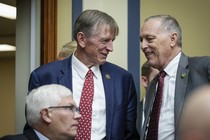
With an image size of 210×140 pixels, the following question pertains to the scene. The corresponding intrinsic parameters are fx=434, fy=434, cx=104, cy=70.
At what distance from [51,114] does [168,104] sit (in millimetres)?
598

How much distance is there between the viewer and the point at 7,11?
5469 mm

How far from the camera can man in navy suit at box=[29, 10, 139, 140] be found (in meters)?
2.33

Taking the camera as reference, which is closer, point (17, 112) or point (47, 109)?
point (47, 109)

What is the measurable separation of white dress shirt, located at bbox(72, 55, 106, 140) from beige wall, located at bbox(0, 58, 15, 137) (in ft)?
20.9

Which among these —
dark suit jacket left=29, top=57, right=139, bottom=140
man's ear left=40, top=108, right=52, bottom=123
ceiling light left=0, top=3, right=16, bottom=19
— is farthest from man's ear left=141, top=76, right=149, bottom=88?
ceiling light left=0, top=3, right=16, bottom=19

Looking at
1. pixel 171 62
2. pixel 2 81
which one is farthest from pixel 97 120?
pixel 2 81

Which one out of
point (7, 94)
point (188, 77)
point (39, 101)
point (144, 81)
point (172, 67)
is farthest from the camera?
point (7, 94)

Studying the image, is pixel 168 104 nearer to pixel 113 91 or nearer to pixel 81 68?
pixel 113 91

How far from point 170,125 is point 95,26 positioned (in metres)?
0.68

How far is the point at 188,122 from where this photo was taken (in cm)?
90

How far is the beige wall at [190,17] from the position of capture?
127 inches

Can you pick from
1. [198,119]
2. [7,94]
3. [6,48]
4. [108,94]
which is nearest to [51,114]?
[108,94]

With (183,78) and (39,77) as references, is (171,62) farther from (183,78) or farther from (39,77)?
(39,77)

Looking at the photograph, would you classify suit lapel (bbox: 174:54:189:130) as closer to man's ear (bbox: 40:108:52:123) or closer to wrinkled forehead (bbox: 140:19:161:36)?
wrinkled forehead (bbox: 140:19:161:36)
